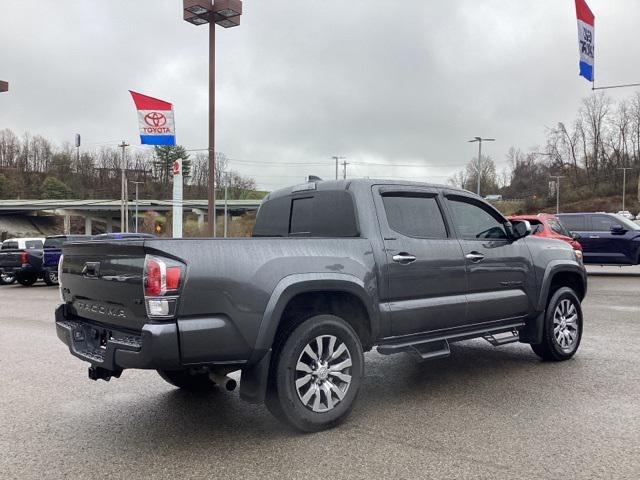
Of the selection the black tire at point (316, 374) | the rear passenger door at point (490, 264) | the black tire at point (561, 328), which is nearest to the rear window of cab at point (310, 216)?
the black tire at point (316, 374)

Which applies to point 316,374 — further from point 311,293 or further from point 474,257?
point 474,257

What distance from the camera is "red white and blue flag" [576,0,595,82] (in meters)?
16.6

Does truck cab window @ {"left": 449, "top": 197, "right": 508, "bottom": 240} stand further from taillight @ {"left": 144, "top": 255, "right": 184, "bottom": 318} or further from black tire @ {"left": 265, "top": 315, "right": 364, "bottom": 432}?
taillight @ {"left": 144, "top": 255, "right": 184, "bottom": 318}

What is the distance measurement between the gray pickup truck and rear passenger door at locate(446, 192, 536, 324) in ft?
0.05

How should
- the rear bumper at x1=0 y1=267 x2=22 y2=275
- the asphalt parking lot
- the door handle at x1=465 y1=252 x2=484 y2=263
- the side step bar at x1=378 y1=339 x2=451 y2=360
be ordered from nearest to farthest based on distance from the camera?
1. the asphalt parking lot
2. the side step bar at x1=378 y1=339 x2=451 y2=360
3. the door handle at x1=465 y1=252 x2=484 y2=263
4. the rear bumper at x1=0 y1=267 x2=22 y2=275

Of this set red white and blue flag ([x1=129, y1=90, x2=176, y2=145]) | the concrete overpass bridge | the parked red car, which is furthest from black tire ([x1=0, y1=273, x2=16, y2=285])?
the concrete overpass bridge

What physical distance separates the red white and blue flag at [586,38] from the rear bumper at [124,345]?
54.1 feet

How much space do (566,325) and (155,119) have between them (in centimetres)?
2156

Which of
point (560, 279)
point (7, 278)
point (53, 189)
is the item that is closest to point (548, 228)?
point (560, 279)

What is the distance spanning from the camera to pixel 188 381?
17.7 ft

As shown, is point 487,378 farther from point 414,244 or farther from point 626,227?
point 626,227

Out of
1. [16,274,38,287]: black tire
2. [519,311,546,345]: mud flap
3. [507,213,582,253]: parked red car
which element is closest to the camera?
[519,311,546,345]: mud flap

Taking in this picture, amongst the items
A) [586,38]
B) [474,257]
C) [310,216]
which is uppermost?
[586,38]

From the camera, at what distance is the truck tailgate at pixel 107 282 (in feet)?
12.5
